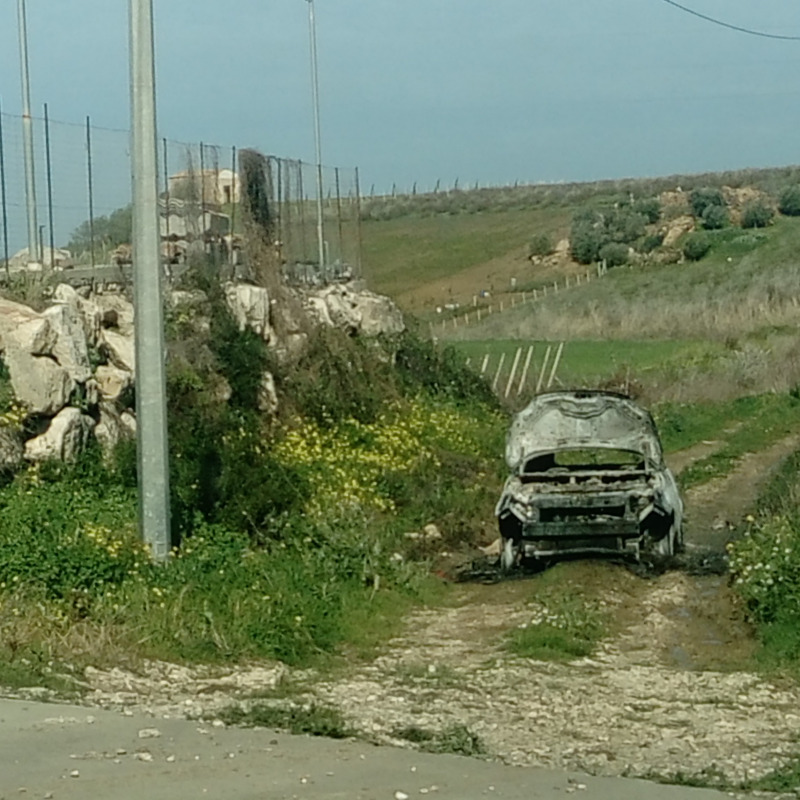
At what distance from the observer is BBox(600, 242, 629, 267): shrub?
81.1 meters

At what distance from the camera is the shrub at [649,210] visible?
299ft

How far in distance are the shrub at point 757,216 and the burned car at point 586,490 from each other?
72.2 metres

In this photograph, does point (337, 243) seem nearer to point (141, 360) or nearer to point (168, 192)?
point (168, 192)

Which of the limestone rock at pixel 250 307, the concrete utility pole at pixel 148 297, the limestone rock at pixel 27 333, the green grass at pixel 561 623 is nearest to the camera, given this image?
the green grass at pixel 561 623

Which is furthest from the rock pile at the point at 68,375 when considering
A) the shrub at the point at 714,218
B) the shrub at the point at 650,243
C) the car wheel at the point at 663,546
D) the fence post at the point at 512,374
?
the shrub at the point at 714,218

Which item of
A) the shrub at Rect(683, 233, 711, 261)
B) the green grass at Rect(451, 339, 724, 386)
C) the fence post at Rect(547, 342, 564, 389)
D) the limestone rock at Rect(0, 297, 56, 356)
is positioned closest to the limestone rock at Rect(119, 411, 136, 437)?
the limestone rock at Rect(0, 297, 56, 356)


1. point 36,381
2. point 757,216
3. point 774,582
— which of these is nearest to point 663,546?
point 774,582

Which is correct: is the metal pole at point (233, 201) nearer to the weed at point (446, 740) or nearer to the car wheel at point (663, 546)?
the car wheel at point (663, 546)

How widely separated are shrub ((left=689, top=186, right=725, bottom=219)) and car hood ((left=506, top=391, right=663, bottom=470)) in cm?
7488

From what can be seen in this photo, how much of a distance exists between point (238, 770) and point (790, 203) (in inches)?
3542

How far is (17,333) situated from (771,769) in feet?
31.9

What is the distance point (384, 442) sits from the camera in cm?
2150

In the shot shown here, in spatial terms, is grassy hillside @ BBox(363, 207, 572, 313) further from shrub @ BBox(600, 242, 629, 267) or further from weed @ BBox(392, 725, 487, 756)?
weed @ BBox(392, 725, 487, 756)

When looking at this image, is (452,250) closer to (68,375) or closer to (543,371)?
(543,371)
